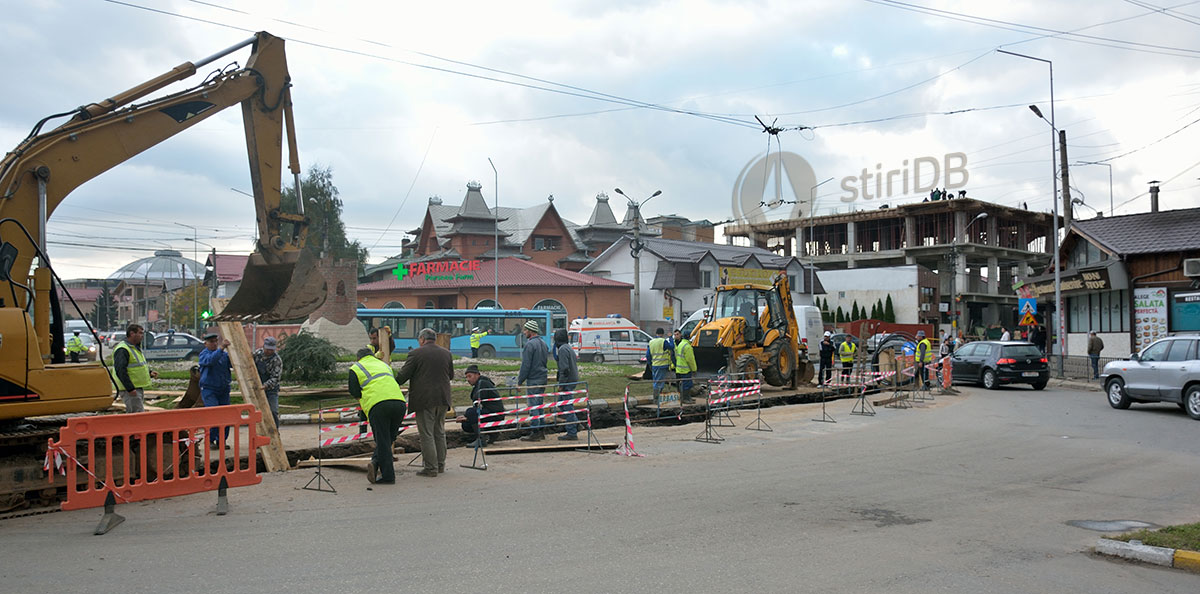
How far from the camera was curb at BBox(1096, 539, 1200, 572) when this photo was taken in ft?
21.3

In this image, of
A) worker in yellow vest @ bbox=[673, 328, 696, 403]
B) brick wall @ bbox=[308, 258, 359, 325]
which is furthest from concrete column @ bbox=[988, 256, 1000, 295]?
worker in yellow vest @ bbox=[673, 328, 696, 403]

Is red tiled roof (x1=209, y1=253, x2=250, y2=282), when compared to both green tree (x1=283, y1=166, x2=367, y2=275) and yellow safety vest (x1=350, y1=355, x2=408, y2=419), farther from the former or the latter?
yellow safety vest (x1=350, y1=355, x2=408, y2=419)

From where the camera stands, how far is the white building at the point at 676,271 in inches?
2295

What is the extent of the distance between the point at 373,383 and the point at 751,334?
14563 mm

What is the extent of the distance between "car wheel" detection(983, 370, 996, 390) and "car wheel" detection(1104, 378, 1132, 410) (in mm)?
6126

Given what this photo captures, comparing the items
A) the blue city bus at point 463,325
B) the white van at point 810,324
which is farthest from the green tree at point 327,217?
the white van at point 810,324

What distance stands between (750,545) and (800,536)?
0.63 m

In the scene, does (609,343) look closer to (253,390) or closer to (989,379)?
(989,379)

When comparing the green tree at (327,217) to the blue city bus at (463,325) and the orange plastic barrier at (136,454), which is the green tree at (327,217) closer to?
the blue city bus at (463,325)

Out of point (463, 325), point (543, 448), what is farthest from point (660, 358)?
point (463, 325)

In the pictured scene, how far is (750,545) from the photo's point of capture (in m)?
7.00

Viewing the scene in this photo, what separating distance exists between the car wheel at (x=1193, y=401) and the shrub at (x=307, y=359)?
19643 millimetres

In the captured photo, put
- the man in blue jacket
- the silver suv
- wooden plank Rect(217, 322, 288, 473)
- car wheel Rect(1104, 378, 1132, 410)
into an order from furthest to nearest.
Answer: car wheel Rect(1104, 378, 1132, 410) < the silver suv < the man in blue jacket < wooden plank Rect(217, 322, 288, 473)

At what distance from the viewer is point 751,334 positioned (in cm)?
2264
